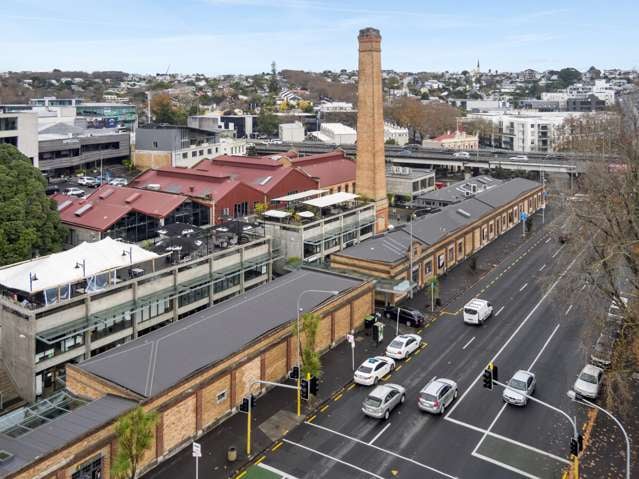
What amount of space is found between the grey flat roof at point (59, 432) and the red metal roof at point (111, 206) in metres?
33.4

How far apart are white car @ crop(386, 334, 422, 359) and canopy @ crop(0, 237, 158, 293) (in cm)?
1764

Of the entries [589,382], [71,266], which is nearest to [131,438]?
[71,266]

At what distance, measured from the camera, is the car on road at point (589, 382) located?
104 feet

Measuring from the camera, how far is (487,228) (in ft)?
224

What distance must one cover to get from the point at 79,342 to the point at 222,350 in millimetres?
9819

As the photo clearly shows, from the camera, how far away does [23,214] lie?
4700 cm

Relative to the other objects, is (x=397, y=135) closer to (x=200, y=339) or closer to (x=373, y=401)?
(x=200, y=339)

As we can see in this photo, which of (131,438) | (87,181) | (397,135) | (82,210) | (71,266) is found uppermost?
(397,135)

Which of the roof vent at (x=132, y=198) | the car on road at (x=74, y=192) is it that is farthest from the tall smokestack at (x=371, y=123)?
the car on road at (x=74, y=192)

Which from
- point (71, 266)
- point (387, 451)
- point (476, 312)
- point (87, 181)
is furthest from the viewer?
point (87, 181)

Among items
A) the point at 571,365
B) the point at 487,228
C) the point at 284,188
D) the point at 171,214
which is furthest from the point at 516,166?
the point at 571,365

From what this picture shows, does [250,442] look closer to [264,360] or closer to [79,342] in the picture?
[264,360]

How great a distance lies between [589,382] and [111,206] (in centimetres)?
4509

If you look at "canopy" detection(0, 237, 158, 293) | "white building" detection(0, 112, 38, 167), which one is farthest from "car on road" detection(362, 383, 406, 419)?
"white building" detection(0, 112, 38, 167)
